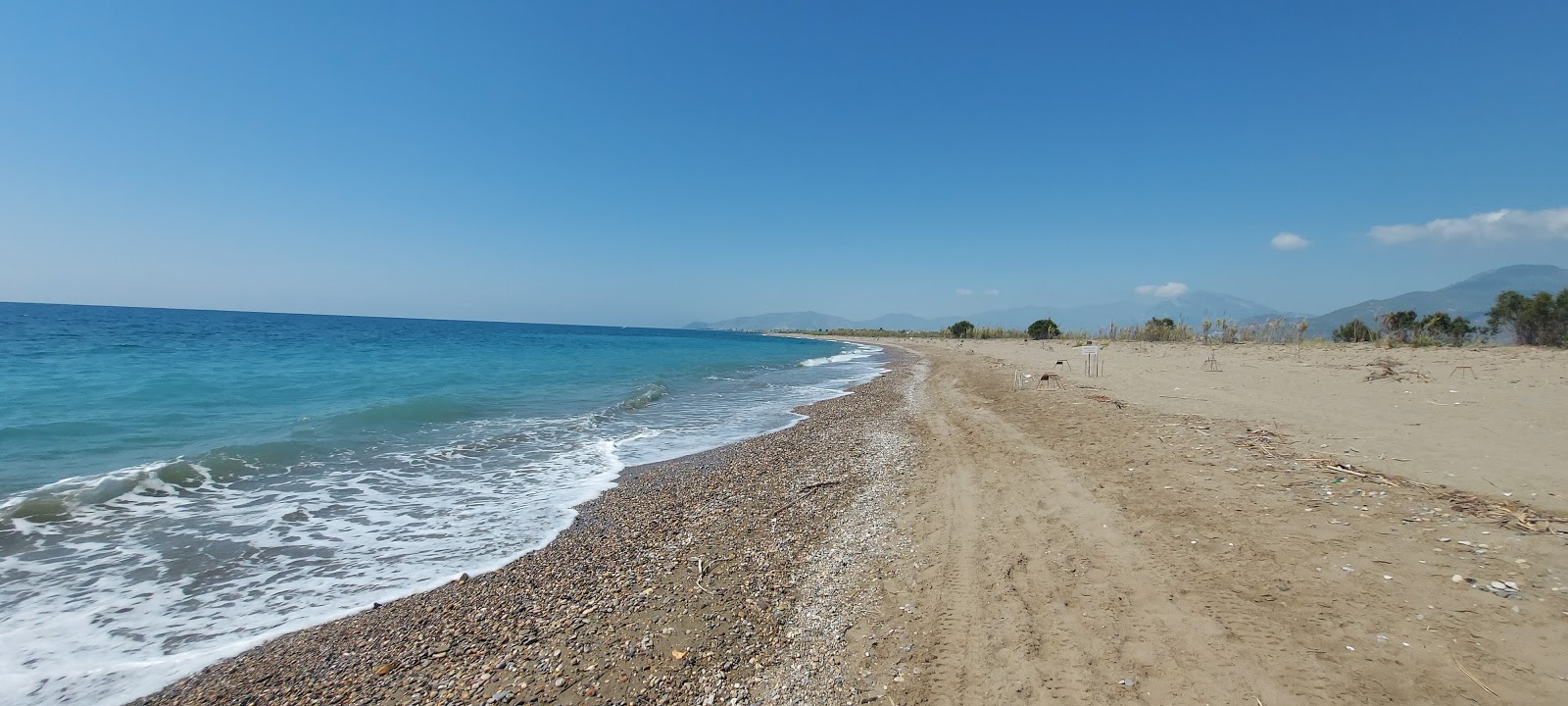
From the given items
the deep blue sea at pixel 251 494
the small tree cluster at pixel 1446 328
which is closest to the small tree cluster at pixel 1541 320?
the small tree cluster at pixel 1446 328

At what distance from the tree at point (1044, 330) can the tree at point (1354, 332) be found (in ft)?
66.7

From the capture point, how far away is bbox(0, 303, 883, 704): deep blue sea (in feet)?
14.8

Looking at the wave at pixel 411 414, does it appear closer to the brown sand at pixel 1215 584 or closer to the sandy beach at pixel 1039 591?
the sandy beach at pixel 1039 591

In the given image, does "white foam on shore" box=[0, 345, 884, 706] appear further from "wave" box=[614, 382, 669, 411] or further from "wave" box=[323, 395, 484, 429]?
"wave" box=[614, 382, 669, 411]

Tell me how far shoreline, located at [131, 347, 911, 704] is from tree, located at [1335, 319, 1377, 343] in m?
33.6

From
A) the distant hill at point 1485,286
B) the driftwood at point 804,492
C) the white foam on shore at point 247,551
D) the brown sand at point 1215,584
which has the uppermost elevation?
the distant hill at point 1485,286

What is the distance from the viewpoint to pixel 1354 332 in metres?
26.5

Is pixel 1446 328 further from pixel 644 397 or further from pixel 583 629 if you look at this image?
pixel 583 629

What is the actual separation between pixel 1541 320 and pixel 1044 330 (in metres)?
32.7

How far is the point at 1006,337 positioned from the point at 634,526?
2276 inches

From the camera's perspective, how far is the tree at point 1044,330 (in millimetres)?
49406

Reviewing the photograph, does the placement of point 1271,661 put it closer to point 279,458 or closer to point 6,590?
point 6,590

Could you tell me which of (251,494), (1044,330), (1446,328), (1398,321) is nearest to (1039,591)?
(251,494)

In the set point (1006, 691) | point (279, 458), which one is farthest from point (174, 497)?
point (1006, 691)
